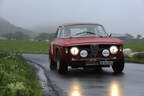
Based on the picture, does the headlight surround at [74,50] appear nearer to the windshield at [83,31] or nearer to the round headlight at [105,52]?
→ the round headlight at [105,52]

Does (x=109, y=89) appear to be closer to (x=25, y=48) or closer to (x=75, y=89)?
(x=75, y=89)

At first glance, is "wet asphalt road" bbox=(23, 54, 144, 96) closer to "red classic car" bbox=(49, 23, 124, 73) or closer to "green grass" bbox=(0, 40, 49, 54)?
"red classic car" bbox=(49, 23, 124, 73)

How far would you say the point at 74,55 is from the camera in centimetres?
1149

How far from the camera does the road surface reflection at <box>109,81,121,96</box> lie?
7752mm

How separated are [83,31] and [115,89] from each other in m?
4.86

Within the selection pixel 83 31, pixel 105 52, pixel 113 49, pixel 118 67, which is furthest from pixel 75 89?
pixel 83 31

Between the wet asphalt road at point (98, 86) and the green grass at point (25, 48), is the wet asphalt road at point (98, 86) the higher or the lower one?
the higher one

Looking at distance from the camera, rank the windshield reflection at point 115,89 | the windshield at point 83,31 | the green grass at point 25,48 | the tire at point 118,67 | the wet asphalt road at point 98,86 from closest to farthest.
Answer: the windshield reflection at point 115,89 → the wet asphalt road at point 98,86 → the tire at point 118,67 → the windshield at point 83,31 → the green grass at point 25,48

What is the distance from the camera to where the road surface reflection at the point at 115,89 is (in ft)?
25.4

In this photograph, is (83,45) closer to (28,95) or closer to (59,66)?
(59,66)

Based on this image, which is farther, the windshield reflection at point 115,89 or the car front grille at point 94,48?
the car front grille at point 94,48

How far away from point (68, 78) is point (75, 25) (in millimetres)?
2917

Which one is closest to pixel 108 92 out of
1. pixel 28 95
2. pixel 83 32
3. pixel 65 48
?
pixel 28 95

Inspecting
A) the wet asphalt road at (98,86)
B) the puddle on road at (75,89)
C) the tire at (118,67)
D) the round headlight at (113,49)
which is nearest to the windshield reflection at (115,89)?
the wet asphalt road at (98,86)
